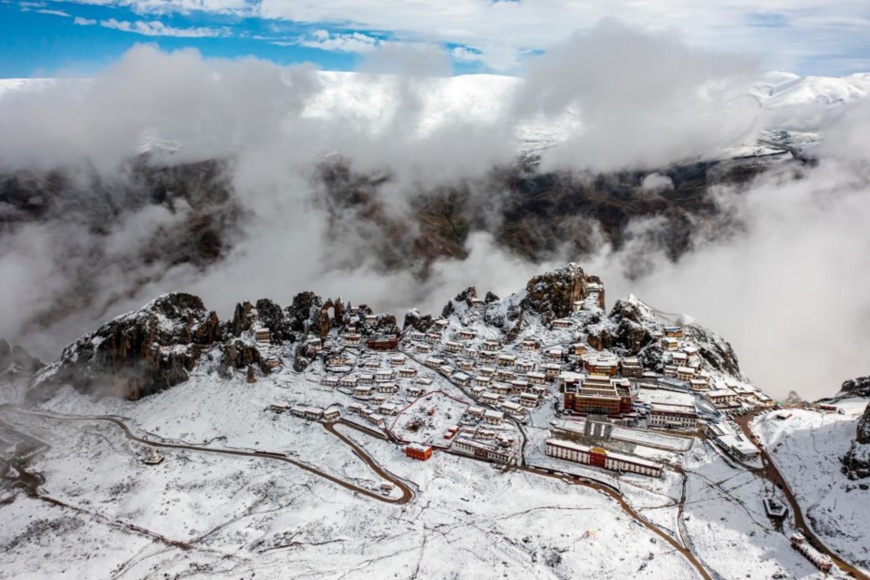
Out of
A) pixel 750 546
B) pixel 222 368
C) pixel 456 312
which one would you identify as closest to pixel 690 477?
pixel 750 546

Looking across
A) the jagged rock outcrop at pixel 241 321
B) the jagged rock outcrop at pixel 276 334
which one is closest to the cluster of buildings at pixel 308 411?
the jagged rock outcrop at pixel 276 334

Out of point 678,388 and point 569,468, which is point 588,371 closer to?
point 678,388

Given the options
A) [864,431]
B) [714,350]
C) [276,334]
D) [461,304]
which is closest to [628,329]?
[714,350]

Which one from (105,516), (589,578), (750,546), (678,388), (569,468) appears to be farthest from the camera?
(678,388)

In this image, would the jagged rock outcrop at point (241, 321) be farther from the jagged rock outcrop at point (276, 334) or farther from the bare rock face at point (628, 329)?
the bare rock face at point (628, 329)

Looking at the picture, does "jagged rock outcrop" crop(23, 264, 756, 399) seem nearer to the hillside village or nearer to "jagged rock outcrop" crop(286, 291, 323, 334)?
"jagged rock outcrop" crop(286, 291, 323, 334)

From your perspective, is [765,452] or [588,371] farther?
[588,371]

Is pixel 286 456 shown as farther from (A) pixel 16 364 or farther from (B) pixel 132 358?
(A) pixel 16 364
